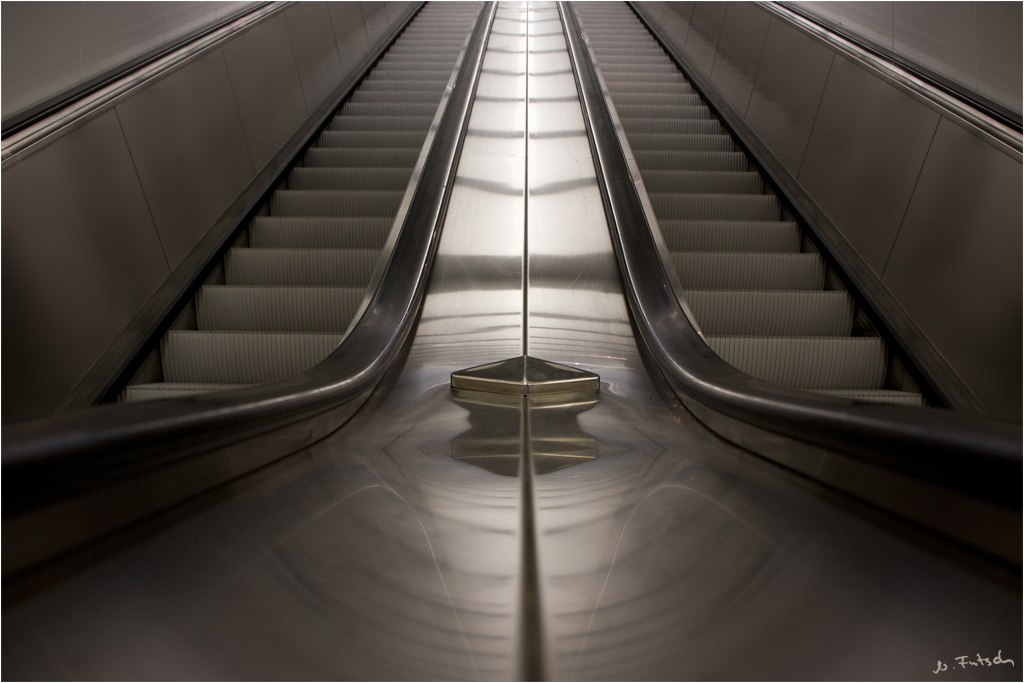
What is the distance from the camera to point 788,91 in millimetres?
4961

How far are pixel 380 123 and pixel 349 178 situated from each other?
1.31 meters

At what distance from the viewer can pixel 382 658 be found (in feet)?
2.52

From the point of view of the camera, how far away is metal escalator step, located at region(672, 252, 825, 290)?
382cm

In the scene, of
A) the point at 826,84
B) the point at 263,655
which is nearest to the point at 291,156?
the point at 826,84

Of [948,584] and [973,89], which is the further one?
[973,89]

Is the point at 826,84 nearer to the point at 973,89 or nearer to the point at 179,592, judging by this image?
the point at 973,89

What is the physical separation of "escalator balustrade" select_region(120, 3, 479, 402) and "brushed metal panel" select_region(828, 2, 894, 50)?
3.30m

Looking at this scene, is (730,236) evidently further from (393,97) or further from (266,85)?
(393,97)

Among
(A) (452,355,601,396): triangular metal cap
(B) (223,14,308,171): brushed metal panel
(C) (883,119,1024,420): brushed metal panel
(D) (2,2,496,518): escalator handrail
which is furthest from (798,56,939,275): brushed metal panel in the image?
(B) (223,14,308,171): brushed metal panel

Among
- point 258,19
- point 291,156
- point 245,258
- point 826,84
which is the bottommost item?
point 245,258

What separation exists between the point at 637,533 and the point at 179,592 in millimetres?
717

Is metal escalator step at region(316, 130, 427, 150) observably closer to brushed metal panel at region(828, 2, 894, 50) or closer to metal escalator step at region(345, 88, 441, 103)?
metal escalator step at region(345, 88, 441, 103)

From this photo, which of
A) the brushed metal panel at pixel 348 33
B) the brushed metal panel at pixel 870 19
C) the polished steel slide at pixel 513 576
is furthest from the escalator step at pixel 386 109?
the polished steel slide at pixel 513 576
